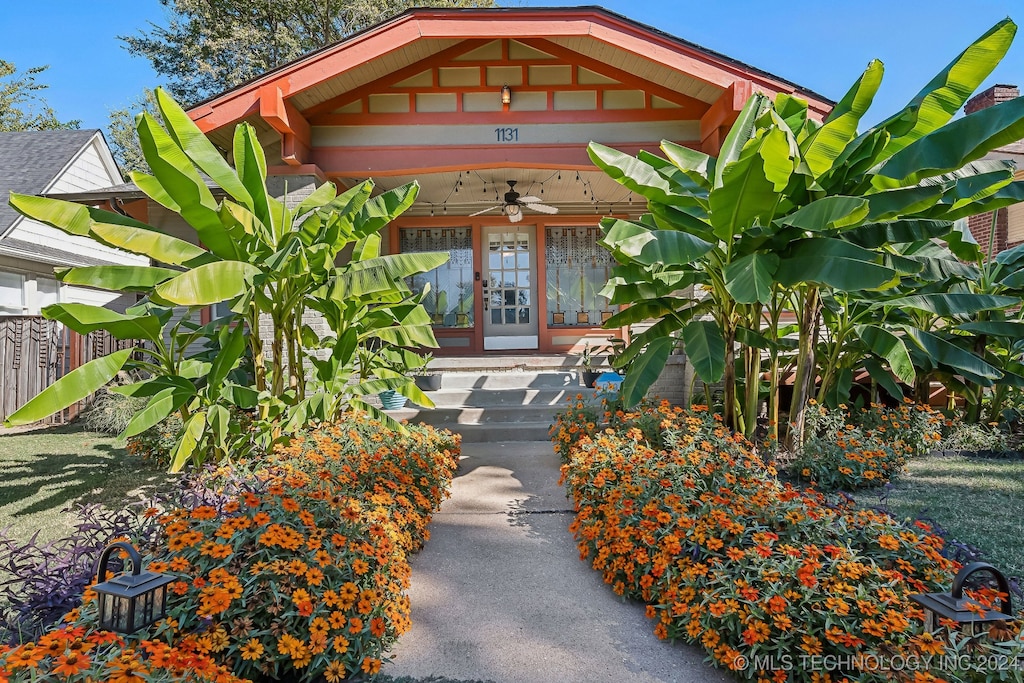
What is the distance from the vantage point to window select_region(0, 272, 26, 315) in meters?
11.0

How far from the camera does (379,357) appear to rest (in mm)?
5309

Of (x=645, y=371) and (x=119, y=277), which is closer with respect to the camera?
(x=119, y=277)

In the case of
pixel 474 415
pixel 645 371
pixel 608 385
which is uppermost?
pixel 645 371

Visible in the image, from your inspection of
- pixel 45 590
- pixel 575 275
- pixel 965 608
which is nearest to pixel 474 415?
pixel 575 275

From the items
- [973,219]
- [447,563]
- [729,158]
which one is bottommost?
[447,563]

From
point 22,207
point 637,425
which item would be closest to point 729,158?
point 637,425

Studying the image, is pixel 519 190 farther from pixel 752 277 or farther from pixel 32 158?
pixel 32 158

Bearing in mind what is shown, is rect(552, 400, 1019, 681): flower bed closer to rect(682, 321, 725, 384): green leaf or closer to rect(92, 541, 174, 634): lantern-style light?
rect(682, 321, 725, 384): green leaf

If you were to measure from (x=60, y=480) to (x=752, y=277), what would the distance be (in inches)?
232

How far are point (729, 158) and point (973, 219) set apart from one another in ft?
32.7

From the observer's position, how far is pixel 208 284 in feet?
10.9

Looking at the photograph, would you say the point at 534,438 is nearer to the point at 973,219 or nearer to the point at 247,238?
the point at 247,238

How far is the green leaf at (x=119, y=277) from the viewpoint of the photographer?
3.60 meters

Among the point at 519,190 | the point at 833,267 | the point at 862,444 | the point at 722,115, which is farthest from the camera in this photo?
the point at 519,190
